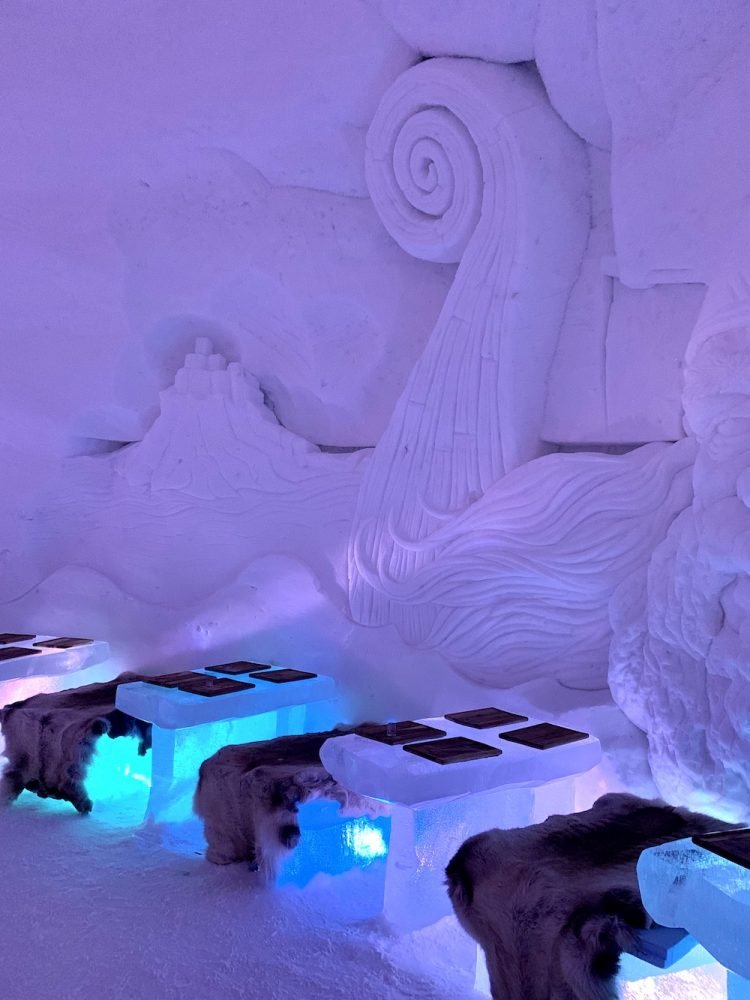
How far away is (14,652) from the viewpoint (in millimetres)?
3719

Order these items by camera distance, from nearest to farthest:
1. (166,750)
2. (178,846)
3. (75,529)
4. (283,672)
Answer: (178,846), (166,750), (283,672), (75,529)

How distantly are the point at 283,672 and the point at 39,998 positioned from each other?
1467mm

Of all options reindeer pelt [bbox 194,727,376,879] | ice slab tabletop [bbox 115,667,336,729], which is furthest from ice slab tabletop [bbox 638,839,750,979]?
ice slab tabletop [bbox 115,667,336,729]

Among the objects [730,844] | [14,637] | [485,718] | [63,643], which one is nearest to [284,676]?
[485,718]

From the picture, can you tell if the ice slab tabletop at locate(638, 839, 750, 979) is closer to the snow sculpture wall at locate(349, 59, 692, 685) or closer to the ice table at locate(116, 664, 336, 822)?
the snow sculpture wall at locate(349, 59, 692, 685)

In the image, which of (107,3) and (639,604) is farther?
(107,3)

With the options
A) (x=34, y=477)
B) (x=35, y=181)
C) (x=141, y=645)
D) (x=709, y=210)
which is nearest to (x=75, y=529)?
(x=34, y=477)

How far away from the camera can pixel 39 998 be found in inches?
79.0

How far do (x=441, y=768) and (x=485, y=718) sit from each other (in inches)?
18.8

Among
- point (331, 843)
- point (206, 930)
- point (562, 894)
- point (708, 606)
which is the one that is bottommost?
point (206, 930)

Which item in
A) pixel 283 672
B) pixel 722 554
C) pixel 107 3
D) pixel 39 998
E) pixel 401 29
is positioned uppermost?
pixel 107 3

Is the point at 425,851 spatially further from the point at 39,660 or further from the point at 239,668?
the point at 39,660

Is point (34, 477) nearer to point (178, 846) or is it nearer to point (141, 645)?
point (141, 645)

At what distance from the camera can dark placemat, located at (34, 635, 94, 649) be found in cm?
383
